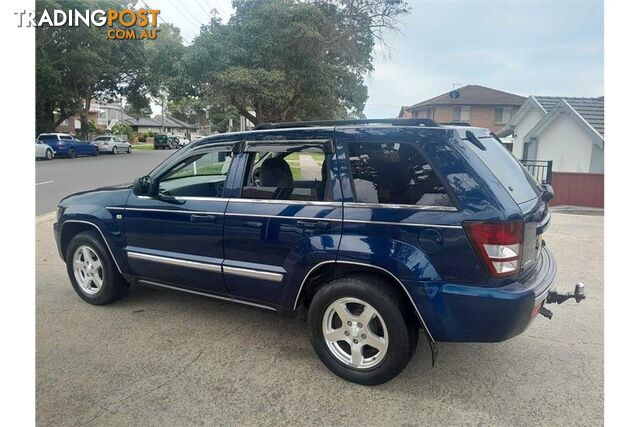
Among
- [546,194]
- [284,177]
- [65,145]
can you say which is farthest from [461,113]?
[284,177]

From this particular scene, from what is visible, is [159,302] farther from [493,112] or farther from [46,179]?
[493,112]

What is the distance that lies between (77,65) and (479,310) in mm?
30793

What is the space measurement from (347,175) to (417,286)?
2.96 feet

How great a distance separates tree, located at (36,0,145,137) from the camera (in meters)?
24.9

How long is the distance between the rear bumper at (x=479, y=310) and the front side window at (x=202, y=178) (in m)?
1.92

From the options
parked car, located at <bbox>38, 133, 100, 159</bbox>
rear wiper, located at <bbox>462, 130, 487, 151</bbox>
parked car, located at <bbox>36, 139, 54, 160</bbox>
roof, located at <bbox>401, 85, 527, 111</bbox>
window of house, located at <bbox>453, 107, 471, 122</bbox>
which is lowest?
rear wiper, located at <bbox>462, 130, 487, 151</bbox>

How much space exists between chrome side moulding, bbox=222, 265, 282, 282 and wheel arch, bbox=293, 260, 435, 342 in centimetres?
22

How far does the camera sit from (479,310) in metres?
2.59

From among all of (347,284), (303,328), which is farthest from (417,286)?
(303,328)

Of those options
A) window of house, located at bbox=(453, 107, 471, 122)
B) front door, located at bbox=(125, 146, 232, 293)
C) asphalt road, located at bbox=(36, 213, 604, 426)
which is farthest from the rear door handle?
window of house, located at bbox=(453, 107, 471, 122)

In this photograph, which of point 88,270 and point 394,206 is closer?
point 394,206

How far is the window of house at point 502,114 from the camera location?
40.8m

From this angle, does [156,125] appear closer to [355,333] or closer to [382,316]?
[355,333]

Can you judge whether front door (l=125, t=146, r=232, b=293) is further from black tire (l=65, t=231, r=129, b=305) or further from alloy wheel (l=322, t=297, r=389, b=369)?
alloy wheel (l=322, t=297, r=389, b=369)
